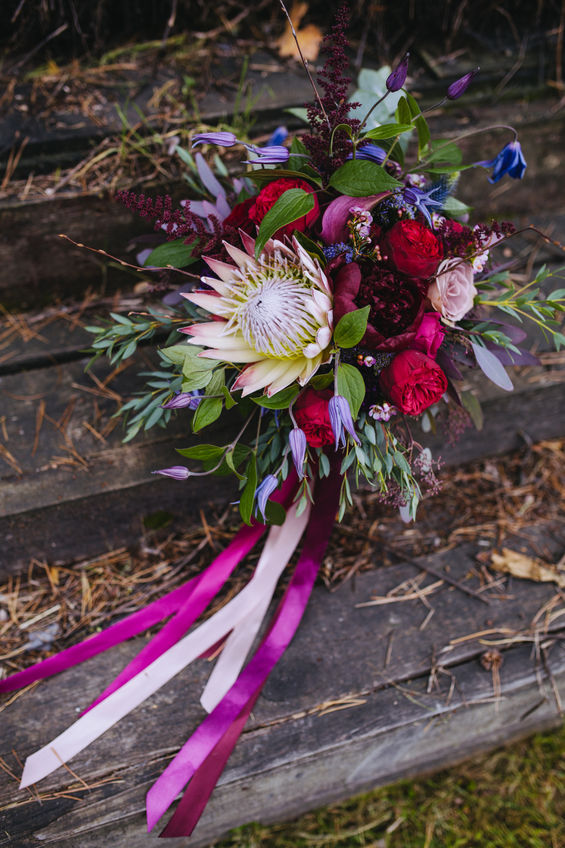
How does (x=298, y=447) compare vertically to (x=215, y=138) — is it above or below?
below

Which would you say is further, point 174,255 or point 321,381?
point 174,255

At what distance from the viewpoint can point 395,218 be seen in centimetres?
117

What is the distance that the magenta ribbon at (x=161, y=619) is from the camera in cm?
134

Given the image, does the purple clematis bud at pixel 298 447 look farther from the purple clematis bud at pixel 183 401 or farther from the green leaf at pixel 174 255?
the green leaf at pixel 174 255

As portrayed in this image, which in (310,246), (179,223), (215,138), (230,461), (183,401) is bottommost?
(230,461)

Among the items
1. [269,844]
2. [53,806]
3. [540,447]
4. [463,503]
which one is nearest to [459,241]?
[463,503]

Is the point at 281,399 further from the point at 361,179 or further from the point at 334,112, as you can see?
the point at 334,112

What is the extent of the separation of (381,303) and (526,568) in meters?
0.93

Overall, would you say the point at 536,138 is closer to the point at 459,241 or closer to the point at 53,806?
the point at 459,241

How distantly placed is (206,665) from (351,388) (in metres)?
0.78

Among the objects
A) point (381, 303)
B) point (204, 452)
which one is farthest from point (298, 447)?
point (381, 303)

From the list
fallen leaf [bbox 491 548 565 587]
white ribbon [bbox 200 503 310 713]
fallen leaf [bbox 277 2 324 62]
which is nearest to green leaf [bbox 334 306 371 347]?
white ribbon [bbox 200 503 310 713]

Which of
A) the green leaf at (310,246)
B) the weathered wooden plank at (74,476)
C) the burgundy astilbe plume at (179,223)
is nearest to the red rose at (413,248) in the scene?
the green leaf at (310,246)

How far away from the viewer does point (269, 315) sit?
1.02 m
